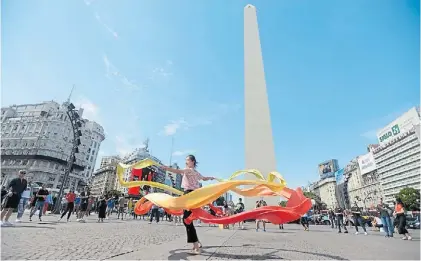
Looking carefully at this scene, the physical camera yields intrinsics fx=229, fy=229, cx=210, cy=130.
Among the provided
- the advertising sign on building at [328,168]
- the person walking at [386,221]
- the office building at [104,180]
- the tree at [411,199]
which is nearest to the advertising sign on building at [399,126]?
the tree at [411,199]

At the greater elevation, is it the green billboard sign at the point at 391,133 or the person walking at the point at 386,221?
the green billboard sign at the point at 391,133

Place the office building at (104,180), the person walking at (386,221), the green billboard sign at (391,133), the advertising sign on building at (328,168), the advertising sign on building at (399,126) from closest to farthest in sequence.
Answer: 1. the person walking at (386,221)
2. the advertising sign on building at (399,126)
3. the green billboard sign at (391,133)
4. the office building at (104,180)
5. the advertising sign on building at (328,168)

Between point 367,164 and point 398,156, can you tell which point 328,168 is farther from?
point 398,156

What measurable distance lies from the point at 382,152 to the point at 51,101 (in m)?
113

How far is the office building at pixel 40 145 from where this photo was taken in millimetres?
62219

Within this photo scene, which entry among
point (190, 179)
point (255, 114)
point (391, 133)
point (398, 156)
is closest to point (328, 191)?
point (398, 156)

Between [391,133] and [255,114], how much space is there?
75.4 metres

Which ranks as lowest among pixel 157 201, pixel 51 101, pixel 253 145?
pixel 157 201

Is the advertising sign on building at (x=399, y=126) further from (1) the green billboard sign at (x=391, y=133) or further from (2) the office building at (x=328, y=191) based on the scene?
(2) the office building at (x=328, y=191)

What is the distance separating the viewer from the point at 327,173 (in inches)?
4313

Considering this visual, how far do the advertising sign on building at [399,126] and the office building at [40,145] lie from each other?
89086 millimetres

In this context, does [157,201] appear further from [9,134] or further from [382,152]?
[382,152]

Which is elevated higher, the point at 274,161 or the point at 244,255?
the point at 274,161

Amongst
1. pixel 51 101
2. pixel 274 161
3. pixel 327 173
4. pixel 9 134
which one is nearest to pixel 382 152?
pixel 327 173
